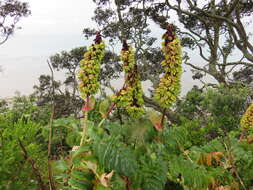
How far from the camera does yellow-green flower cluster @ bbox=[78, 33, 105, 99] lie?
1.38 metres

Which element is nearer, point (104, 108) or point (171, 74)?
point (171, 74)

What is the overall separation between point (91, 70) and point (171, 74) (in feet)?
1.20

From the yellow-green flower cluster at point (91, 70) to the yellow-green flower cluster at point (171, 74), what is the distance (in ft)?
0.95

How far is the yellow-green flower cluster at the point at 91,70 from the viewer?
138cm

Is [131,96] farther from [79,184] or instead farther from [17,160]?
[17,160]

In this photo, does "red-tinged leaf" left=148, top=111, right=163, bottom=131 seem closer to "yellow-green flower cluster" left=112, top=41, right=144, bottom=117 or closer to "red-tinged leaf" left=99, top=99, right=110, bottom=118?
"yellow-green flower cluster" left=112, top=41, right=144, bottom=117

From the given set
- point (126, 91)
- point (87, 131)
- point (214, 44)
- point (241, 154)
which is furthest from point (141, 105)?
point (214, 44)

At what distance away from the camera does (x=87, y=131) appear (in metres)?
1.33

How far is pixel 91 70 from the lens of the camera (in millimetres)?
1374

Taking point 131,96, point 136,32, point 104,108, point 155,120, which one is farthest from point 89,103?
point 136,32

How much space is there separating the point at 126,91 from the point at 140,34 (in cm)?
1631

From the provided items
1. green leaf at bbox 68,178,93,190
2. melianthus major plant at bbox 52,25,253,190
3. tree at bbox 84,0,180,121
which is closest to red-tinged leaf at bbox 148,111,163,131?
melianthus major plant at bbox 52,25,253,190

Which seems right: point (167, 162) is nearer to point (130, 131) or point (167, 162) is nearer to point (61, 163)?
point (130, 131)

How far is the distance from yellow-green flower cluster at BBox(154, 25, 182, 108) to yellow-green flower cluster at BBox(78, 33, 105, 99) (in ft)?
0.95
